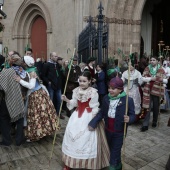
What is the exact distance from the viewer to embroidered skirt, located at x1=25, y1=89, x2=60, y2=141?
167 inches

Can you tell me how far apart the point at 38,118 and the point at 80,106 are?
1.33m

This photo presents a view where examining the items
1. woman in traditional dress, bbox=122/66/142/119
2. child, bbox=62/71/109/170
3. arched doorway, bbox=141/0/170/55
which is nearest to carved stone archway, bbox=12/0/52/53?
arched doorway, bbox=141/0/170/55

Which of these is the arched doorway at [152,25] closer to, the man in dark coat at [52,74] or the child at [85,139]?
the man in dark coat at [52,74]

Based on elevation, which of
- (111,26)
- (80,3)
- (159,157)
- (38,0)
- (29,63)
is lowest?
(159,157)

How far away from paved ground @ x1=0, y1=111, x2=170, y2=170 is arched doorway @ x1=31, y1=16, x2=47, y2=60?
11.6 metres

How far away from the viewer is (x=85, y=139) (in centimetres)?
301

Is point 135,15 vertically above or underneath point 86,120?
above

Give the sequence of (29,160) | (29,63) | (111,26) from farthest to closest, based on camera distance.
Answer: (111,26) < (29,63) < (29,160)

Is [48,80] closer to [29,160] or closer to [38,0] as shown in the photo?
[29,160]

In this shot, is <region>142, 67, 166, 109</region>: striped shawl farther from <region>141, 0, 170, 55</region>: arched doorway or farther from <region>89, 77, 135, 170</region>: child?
<region>141, 0, 170, 55</region>: arched doorway

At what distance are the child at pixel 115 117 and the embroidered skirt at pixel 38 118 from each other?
1.51 meters

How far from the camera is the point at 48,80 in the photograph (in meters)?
5.98

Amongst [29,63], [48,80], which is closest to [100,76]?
Answer: [48,80]

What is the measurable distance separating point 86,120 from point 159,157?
5.04 ft
